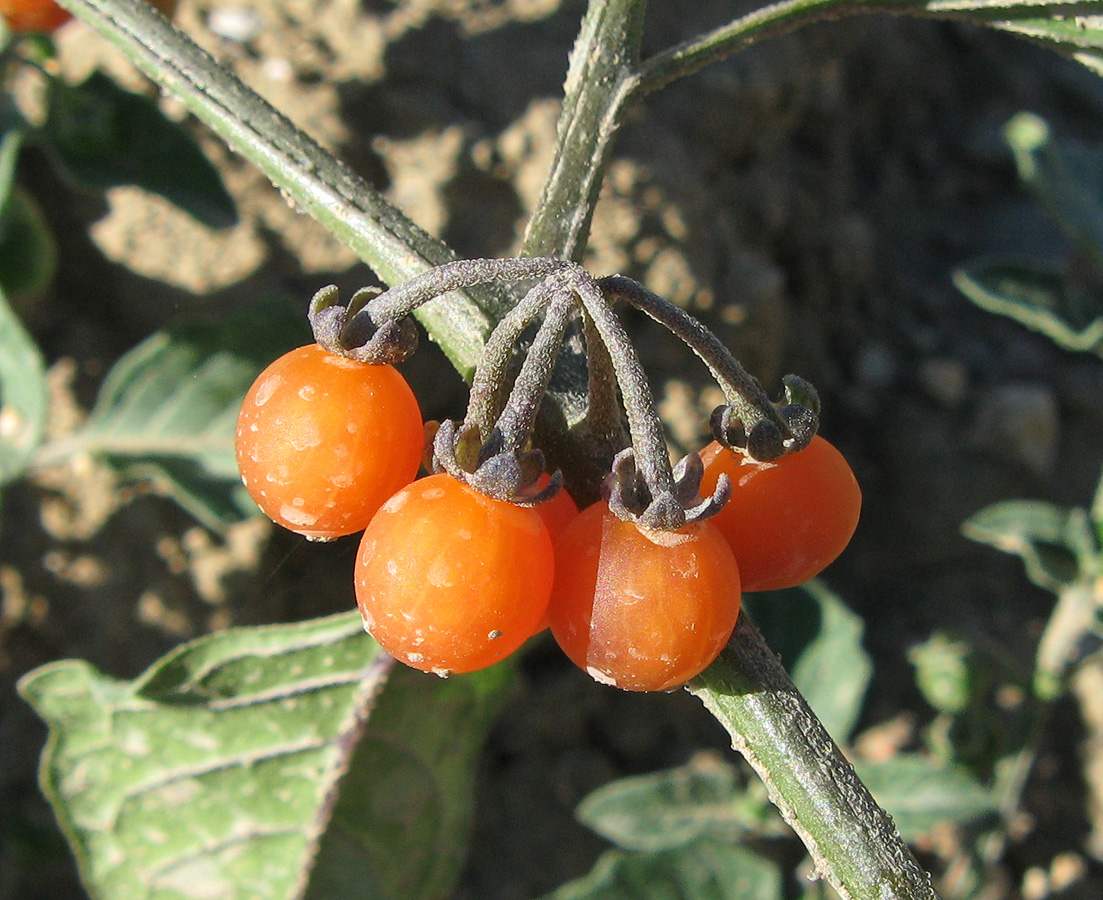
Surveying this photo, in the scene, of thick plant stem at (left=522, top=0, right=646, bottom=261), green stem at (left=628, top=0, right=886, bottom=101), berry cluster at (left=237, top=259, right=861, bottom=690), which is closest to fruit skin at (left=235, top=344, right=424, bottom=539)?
berry cluster at (left=237, top=259, right=861, bottom=690)

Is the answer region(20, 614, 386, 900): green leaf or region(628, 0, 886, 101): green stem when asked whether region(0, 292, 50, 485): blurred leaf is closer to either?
region(20, 614, 386, 900): green leaf

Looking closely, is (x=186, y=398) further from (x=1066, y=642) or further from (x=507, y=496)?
(x=1066, y=642)

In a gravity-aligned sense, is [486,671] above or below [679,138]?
below

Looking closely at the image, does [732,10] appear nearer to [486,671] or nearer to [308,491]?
[486,671]

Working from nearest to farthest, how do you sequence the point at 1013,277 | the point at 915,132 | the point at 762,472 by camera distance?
the point at 762,472 < the point at 1013,277 < the point at 915,132

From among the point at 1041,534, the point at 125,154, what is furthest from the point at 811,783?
the point at 125,154

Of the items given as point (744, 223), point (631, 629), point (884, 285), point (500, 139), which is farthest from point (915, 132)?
point (631, 629)

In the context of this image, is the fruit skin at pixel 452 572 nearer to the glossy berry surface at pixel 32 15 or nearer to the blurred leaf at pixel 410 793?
the blurred leaf at pixel 410 793
